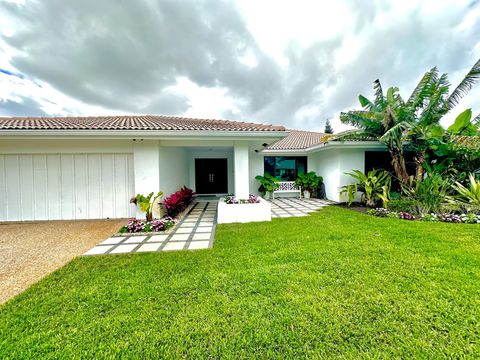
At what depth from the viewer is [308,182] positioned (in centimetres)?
1278

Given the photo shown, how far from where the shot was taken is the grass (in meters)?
2.04

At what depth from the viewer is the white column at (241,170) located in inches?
302

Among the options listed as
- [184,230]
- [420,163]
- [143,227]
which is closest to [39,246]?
[143,227]

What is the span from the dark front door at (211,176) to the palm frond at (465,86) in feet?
40.3

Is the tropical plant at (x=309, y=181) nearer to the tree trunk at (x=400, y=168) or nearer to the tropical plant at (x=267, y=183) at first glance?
the tropical plant at (x=267, y=183)

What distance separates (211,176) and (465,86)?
13783 millimetres

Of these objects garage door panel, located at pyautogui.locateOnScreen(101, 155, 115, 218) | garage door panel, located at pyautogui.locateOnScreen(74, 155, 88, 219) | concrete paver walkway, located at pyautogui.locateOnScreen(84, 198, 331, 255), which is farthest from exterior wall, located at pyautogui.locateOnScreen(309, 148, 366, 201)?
garage door panel, located at pyautogui.locateOnScreen(74, 155, 88, 219)

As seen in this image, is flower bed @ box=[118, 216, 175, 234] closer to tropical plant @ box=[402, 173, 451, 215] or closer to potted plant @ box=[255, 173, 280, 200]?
potted plant @ box=[255, 173, 280, 200]

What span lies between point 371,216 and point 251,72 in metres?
12.2

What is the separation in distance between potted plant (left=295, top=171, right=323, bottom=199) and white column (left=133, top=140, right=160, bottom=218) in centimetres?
913

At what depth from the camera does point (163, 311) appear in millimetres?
2562

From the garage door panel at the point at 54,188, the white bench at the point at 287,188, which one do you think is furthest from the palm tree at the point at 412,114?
the garage door panel at the point at 54,188

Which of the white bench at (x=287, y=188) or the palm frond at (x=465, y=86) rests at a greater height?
the palm frond at (x=465, y=86)

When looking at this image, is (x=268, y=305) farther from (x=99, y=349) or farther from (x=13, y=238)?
(x=13, y=238)
